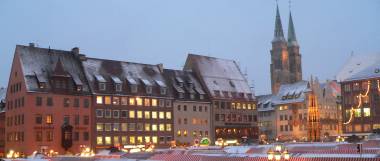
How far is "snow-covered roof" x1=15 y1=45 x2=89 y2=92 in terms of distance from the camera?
91.0 metres

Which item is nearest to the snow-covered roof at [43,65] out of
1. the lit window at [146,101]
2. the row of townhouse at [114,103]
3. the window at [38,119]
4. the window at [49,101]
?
the row of townhouse at [114,103]

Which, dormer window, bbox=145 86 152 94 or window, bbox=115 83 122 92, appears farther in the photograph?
dormer window, bbox=145 86 152 94

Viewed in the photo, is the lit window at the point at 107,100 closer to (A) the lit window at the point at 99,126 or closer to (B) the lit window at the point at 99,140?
(A) the lit window at the point at 99,126

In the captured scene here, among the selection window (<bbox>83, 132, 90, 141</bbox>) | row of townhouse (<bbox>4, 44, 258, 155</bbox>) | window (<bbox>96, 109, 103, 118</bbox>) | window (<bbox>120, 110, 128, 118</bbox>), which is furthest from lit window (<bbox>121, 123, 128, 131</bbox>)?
window (<bbox>83, 132, 90, 141</bbox>)

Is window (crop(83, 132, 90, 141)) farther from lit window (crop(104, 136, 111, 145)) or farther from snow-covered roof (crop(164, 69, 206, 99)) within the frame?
snow-covered roof (crop(164, 69, 206, 99))

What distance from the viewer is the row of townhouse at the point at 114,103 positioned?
299 ft

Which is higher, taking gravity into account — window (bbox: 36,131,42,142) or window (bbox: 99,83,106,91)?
window (bbox: 99,83,106,91)

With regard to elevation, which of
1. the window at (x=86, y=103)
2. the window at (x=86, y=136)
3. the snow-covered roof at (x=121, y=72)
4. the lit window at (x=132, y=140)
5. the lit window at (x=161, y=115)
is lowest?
the lit window at (x=132, y=140)

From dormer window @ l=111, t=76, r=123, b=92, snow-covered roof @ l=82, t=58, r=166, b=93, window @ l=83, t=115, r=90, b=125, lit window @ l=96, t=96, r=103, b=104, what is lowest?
window @ l=83, t=115, r=90, b=125

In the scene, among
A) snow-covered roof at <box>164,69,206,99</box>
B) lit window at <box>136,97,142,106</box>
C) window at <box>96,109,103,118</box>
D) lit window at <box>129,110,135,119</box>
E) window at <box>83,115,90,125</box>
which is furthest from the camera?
snow-covered roof at <box>164,69,206,99</box>

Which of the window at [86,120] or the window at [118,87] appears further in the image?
the window at [118,87]

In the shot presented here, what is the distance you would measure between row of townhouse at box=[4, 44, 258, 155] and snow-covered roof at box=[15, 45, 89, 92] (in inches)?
1.8

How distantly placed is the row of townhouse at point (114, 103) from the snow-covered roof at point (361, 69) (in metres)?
20.4

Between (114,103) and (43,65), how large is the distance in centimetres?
1364
